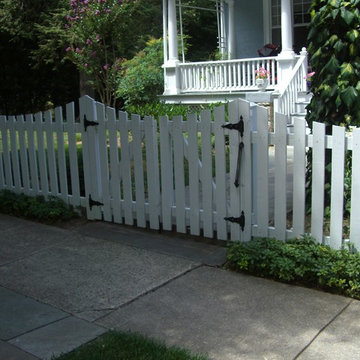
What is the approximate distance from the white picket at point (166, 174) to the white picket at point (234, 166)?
72 centimetres

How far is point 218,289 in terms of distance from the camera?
4.24 m

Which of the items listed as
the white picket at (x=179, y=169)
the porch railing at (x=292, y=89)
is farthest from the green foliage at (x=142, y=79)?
→ the white picket at (x=179, y=169)

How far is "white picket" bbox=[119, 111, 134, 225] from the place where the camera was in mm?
5629

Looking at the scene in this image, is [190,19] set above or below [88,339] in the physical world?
above

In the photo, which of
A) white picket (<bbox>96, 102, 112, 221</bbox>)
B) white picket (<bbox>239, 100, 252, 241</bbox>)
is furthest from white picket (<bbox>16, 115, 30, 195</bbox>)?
white picket (<bbox>239, 100, 252, 241</bbox>)

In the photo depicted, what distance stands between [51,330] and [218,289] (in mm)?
1336

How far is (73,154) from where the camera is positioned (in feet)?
20.2

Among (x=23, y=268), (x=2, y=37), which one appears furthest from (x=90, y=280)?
(x=2, y=37)

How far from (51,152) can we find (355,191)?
3.69 m

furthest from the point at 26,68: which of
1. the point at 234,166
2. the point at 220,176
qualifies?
the point at 234,166

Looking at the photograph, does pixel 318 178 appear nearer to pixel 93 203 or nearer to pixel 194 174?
pixel 194 174

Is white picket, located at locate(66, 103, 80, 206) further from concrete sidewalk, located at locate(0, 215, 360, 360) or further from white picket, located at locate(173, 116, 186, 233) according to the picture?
white picket, located at locate(173, 116, 186, 233)

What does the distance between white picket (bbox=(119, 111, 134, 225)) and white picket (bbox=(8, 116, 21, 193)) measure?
1.89 meters

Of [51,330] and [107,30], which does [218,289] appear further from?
[107,30]
